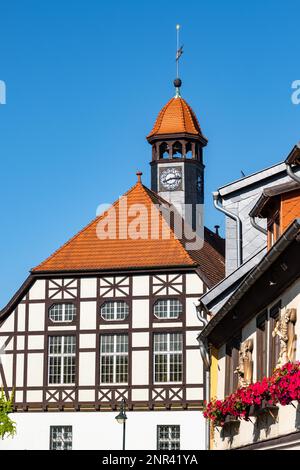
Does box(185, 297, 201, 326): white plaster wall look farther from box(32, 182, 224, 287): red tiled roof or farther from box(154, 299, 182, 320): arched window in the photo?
box(32, 182, 224, 287): red tiled roof

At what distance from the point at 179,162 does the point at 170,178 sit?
0.92 meters

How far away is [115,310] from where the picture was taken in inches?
1796

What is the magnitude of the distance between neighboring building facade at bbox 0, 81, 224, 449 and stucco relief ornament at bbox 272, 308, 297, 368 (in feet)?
89.7

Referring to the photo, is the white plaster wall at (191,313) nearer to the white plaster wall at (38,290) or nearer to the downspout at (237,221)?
the white plaster wall at (38,290)

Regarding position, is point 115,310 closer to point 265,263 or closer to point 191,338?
point 191,338

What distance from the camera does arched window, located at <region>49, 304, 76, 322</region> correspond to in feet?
151

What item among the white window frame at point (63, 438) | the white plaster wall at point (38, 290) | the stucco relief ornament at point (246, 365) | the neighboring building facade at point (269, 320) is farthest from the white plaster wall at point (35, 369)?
the stucco relief ornament at point (246, 365)

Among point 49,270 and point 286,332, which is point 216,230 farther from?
point 286,332

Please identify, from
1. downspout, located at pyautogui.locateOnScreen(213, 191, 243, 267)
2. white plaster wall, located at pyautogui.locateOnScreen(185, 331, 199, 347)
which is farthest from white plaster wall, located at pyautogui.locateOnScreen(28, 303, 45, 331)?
downspout, located at pyautogui.locateOnScreen(213, 191, 243, 267)

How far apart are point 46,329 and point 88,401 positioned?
3.39 meters

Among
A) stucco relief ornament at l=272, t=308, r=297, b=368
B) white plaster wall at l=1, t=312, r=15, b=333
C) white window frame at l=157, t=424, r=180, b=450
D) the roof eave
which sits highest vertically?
white plaster wall at l=1, t=312, r=15, b=333

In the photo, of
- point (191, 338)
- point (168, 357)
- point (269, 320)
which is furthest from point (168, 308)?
point (269, 320)

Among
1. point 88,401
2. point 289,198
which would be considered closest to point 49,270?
point 88,401

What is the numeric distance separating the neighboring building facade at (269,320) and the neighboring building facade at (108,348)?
19632 millimetres
